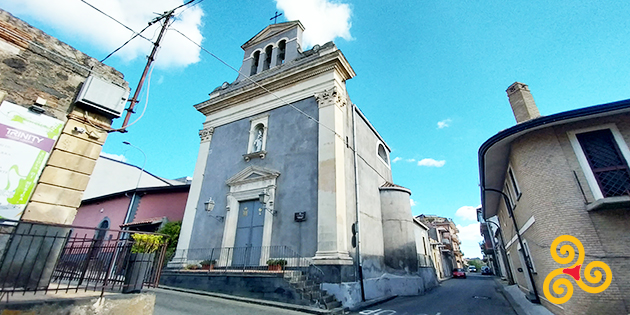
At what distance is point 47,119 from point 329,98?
9437 millimetres

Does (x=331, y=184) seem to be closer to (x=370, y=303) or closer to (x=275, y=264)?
(x=275, y=264)

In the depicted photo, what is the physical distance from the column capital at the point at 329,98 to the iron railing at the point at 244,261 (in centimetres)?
A: 655

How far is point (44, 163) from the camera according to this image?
4.70 meters

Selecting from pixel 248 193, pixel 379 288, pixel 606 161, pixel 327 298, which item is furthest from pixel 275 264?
pixel 606 161

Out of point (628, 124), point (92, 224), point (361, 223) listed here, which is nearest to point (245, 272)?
point (361, 223)

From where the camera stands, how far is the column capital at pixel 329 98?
39.5 ft

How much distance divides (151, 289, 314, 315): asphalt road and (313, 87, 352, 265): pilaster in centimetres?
248

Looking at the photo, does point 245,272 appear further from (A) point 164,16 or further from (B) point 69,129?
(A) point 164,16

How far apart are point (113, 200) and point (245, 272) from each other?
15063 mm

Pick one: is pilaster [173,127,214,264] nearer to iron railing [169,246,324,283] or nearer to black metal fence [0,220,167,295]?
iron railing [169,246,324,283]

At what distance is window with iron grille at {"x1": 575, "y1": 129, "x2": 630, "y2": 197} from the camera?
5.95 m

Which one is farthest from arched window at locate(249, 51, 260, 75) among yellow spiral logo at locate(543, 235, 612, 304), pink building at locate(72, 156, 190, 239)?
yellow spiral logo at locate(543, 235, 612, 304)

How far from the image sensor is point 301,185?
11164mm

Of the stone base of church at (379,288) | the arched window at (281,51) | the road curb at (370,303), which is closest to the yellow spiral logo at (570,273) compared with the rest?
the road curb at (370,303)
